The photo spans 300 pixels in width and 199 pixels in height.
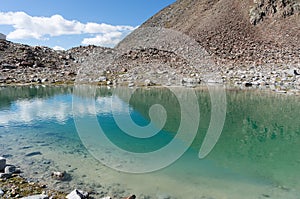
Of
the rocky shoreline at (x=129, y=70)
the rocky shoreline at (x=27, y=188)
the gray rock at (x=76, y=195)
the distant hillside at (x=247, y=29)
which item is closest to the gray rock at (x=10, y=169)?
the rocky shoreline at (x=27, y=188)

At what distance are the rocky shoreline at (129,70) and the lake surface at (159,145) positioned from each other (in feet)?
36.5

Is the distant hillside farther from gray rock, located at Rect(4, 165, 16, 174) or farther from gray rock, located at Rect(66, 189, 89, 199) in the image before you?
gray rock, located at Rect(66, 189, 89, 199)

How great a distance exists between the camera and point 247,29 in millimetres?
62219

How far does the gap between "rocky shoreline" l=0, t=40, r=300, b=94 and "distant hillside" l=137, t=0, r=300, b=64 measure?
6057 mm

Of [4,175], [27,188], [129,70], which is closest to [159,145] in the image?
[27,188]

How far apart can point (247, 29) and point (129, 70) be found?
1233 inches

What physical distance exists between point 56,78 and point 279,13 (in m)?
51.4

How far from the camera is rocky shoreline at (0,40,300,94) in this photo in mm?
39219

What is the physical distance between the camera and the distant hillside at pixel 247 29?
51781 millimetres

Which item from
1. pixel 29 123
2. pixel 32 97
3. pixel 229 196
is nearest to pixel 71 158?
pixel 229 196

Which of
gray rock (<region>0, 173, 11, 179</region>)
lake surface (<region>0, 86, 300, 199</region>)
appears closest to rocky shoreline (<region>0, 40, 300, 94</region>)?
lake surface (<region>0, 86, 300, 199</region>)

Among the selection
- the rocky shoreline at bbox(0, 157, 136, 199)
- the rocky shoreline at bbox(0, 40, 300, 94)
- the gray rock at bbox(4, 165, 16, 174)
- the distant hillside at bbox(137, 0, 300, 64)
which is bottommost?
the rocky shoreline at bbox(0, 157, 136, 199)

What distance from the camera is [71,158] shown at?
12375 mm

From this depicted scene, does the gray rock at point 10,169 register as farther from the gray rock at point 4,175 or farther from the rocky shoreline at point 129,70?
the rocky shoreline at point 129,70
